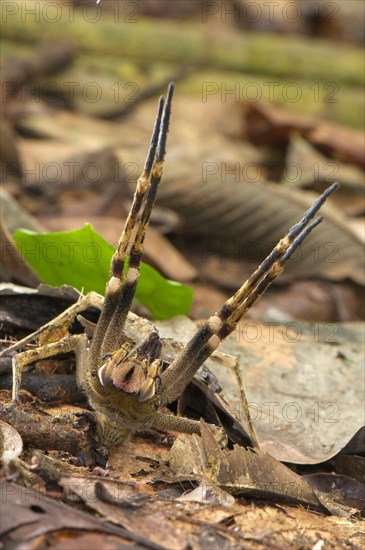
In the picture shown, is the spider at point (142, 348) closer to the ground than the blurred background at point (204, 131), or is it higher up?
closer to the ground

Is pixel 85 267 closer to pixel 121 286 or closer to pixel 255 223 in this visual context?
pixel 121 286

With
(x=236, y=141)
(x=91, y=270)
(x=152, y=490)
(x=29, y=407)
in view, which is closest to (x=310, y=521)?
(x=152, y=490)

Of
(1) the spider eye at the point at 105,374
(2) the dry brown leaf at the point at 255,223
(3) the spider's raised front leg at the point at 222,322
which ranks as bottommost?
(1) the spider eye at the point at 105,374

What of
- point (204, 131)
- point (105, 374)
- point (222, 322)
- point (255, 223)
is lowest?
point (105, 374)

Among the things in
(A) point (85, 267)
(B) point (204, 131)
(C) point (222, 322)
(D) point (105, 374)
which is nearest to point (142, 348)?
(D) point (105, 374)

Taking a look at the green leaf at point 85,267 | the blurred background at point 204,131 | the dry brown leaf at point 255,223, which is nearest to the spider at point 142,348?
the green leaf at point 85,267

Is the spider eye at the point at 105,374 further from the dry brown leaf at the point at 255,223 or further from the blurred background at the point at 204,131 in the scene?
the dry brown leaf at the point at 255,223
